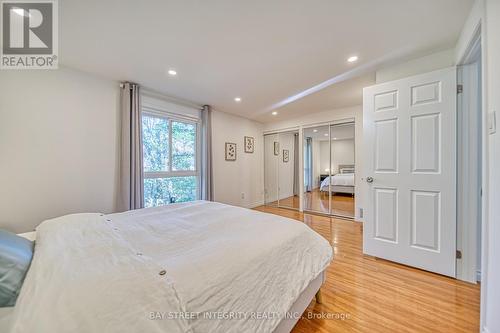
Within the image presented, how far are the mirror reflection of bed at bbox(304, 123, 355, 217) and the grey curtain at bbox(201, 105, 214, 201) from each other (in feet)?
8.03

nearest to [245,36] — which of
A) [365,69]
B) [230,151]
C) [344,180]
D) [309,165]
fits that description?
[365,69]

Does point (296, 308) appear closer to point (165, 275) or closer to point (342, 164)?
point (165, 275)

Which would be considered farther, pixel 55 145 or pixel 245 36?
pixel 55 145

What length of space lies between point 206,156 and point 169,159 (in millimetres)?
686

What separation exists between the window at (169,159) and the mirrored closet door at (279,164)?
2.28 metres

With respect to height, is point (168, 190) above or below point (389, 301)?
above

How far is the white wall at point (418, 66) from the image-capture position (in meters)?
1.97

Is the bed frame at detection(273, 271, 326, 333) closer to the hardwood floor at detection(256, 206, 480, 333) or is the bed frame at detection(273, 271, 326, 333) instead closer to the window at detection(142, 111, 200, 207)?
the hardwood floor at detection(256, 206, 480, 333)

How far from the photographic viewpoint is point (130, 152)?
272 centimetres

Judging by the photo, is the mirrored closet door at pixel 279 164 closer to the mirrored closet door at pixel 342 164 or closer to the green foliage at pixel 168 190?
the mirrored closet door at pixel 342 164

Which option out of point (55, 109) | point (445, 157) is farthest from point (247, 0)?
point (55, 109)
